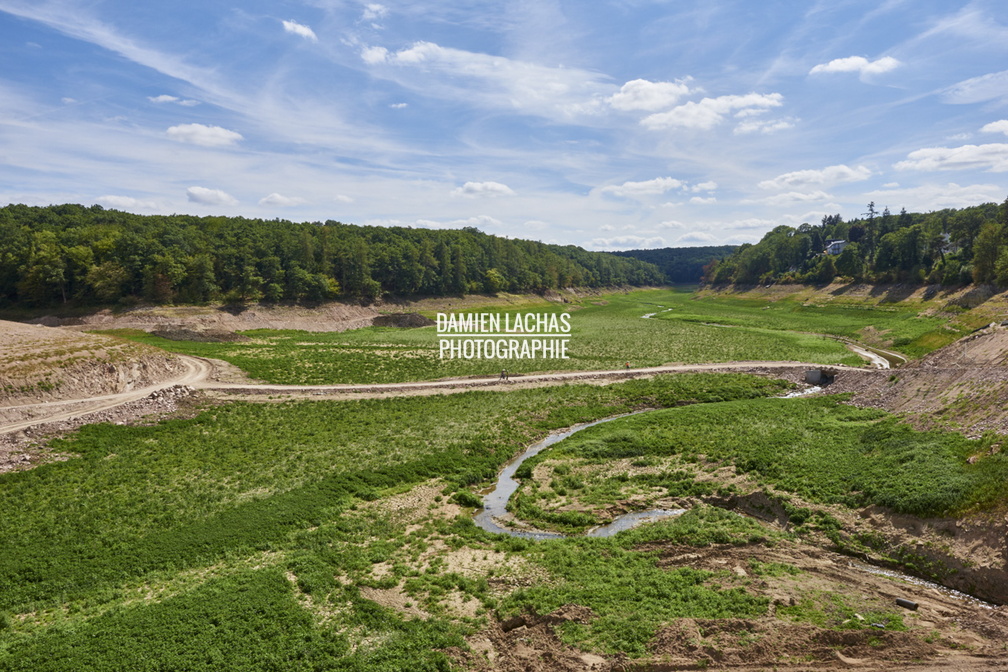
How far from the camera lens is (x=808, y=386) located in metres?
49.4

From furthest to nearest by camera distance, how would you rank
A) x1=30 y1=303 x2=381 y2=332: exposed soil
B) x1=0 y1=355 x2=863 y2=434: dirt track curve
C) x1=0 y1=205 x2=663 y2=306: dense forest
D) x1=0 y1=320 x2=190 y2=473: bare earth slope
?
x1=0 y1=205 x2=663 y2=306: dense forest
x1=30 y1=303 x2=381 y2=332: exposed soil
x1=0 y1=355 x2=863 y2=434: dirt track curve
x1=0 y1=320 x2=190 y2=473: bare earth slope

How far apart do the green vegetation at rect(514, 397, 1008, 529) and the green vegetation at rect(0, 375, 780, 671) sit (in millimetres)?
7016

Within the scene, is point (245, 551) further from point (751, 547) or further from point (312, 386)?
point (312, 386)

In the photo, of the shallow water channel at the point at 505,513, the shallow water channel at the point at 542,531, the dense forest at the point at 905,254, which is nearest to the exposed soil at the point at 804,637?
the shallow water channel at the point at 542,531

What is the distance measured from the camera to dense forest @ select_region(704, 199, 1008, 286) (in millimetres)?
87562

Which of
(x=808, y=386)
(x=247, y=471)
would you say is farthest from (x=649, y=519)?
(x=808, y=386)

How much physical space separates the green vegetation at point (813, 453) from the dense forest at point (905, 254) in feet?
240

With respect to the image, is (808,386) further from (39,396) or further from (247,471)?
(39,396)

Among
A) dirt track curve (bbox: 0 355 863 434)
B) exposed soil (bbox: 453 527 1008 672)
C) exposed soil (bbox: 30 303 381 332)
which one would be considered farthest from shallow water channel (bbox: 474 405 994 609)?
exposed soil (bbox: 30 303 381 332)

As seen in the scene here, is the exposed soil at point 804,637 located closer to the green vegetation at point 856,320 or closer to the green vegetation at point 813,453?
the green vegetation at point 813,453

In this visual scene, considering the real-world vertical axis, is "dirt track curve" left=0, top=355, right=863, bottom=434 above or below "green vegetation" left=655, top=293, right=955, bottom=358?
below

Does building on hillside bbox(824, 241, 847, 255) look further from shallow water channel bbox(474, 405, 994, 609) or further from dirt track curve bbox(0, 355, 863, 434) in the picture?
shallow water channel bbox(474, 405, 994, 609)

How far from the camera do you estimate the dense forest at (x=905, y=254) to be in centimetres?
8756

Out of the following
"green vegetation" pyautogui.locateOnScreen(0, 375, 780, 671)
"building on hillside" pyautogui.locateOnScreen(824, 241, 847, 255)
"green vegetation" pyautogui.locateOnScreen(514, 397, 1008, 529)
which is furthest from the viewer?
"building on hillside" pyautogui.locateOnScreen(824, 241, 847, 255)
